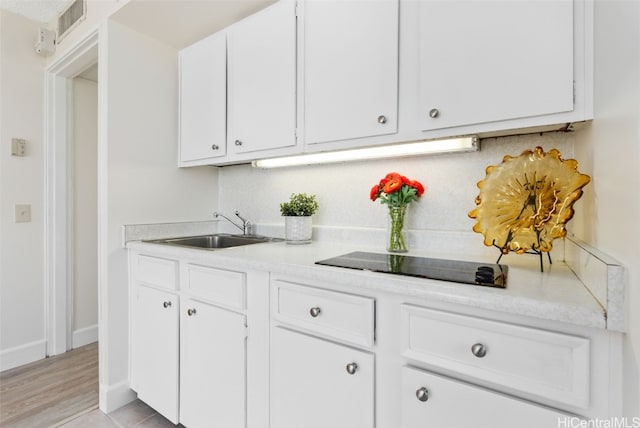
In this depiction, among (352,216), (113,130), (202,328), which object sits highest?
(113,130)

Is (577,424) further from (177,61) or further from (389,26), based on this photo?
(177,61)

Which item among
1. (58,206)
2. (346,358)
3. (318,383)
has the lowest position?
(318,383)

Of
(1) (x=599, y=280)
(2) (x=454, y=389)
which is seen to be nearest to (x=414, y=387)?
(2) (x=454, y=389)

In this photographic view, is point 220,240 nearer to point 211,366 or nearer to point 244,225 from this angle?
point 244,225

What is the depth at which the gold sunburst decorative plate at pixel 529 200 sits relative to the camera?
2.99 feet

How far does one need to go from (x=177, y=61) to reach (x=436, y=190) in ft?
6.01

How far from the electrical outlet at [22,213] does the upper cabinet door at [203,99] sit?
1340 mm

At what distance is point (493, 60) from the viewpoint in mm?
1022

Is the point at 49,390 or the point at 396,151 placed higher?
the point at 396,151

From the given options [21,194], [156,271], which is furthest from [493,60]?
[21,194]

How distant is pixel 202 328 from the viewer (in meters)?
1.43

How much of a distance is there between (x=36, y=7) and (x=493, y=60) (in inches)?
118

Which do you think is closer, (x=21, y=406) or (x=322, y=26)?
(x=322, y=26)

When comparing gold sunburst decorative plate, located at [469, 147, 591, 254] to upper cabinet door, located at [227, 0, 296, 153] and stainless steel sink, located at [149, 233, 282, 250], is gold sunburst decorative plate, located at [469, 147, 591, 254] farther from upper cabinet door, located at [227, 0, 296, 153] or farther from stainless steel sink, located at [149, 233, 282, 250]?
stainless steel sink, located at [149, 233, 282, 250]
